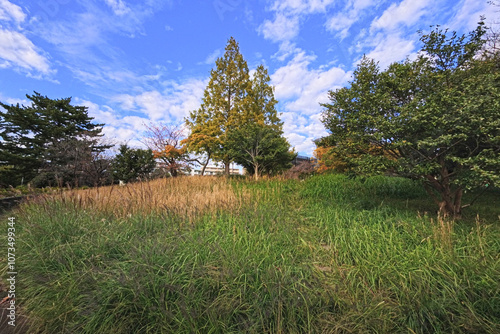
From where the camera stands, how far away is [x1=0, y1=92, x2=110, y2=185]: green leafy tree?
15.9m

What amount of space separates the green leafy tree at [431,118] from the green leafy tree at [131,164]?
12.1 meters

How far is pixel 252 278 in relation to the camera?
204cm

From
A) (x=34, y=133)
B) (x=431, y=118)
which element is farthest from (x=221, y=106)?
(x=34, y=133)

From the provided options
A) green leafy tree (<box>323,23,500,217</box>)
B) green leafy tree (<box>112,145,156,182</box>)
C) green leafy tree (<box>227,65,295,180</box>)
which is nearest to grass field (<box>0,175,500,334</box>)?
green leafy tree (<box>323,23,500,217</box>)

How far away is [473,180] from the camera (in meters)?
3.05

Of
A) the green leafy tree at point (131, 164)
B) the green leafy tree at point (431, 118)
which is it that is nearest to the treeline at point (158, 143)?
the green leafy tree at point (131, 164)

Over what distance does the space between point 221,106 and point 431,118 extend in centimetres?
1411

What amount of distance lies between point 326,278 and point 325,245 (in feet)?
3.32

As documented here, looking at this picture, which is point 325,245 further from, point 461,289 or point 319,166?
point 319,166

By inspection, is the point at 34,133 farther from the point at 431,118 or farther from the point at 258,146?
the point at 431,118

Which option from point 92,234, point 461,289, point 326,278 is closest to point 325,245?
point 326,278

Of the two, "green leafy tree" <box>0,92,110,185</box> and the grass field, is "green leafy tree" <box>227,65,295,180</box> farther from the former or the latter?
"green leafy tree" <box>0,92,110,185</box>

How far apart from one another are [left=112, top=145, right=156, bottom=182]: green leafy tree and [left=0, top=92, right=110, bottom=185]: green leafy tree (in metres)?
3.17

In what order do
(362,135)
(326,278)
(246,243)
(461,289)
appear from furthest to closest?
(362,135) → (246,243) → (326,278) → (461,289)
